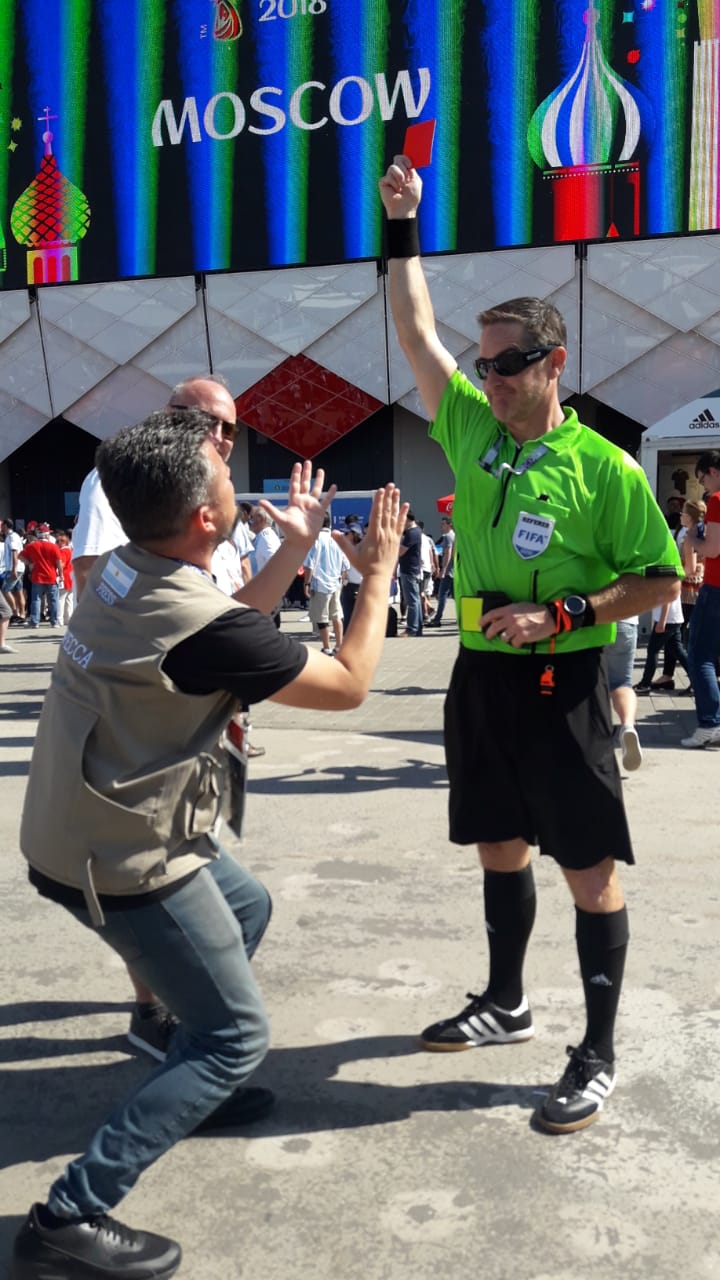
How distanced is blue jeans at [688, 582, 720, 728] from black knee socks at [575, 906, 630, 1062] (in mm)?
5056

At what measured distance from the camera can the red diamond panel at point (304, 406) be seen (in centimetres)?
3030

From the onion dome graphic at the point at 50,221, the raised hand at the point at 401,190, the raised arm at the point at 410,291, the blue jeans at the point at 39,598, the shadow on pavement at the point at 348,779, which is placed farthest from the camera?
the onion dome graphic at the point at 50,221

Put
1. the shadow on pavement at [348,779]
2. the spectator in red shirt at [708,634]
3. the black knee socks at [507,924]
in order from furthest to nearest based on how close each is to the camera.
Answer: the spectator in red shirt at [708,634] < the shadow on pavement at [348,779] < the black knee socks at [507,924]

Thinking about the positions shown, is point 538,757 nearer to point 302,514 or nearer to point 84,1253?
point 302,514

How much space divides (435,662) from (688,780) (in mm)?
6603

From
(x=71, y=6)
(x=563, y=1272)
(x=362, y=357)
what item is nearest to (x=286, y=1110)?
(x=563, y=1272)

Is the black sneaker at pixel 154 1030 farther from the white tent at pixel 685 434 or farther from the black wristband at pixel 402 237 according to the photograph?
the white tent at pixel 685 434

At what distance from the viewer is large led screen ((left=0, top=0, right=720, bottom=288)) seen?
26766 millimetres

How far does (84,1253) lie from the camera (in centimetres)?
208

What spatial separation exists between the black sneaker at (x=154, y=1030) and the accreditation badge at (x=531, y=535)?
5.23 ft

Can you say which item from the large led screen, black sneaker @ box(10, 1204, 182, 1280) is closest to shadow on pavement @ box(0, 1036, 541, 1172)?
black sneaker @ box(10, 1204, 182, 1280)

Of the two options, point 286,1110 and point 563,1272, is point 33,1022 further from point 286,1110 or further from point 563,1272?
point 563,1272

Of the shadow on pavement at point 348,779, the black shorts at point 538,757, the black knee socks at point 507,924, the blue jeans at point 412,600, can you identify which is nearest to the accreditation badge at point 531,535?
the black shorts at point 538,757

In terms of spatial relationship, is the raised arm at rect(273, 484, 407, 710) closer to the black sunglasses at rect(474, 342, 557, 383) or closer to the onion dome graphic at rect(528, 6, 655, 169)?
the black sunglasses at rect(474, 342, 557, 383)
